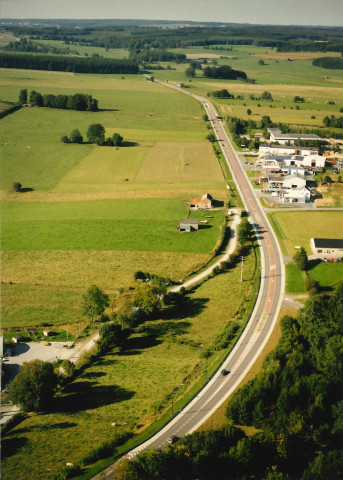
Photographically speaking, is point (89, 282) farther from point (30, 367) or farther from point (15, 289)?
point (30, 367)

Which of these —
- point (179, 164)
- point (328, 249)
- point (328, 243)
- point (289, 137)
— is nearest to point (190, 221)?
point (328, 243)

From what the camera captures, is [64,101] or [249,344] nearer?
[249,344]

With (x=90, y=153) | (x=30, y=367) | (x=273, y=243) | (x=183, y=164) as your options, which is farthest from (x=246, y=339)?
(x=90, y=153)

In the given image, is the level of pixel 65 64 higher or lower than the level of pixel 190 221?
higher

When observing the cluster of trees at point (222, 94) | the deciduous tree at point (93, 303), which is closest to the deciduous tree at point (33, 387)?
the deciduous tree at point (93, 303)

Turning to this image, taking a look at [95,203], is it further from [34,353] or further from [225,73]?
[225,73]

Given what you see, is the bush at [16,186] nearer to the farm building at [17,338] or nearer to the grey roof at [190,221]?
the grey roof at [190,221]
